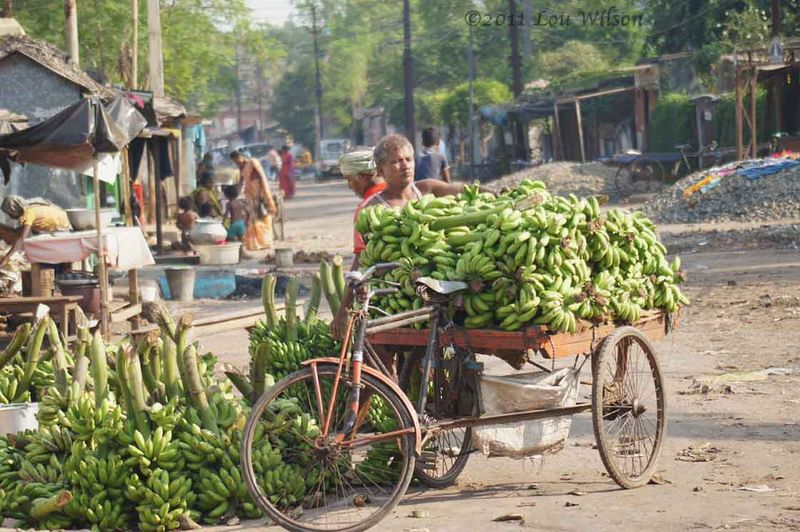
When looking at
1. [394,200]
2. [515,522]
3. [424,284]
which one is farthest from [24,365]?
[515,522]

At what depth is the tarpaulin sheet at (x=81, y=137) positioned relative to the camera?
446 inches

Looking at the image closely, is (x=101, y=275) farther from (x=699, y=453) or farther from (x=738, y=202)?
(x=738, y=202)

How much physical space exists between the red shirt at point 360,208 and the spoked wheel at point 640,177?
2666cm

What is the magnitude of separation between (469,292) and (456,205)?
27.2 inches

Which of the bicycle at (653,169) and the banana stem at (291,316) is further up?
the bicycle at (653,169)

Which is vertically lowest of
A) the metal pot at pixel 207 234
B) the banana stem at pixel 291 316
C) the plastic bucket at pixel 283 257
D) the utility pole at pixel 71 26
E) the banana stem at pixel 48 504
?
the banana stem at pixel 48 504

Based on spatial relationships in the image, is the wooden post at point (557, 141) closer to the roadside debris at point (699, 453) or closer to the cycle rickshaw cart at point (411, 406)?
the roadside debris at point (699, 453)

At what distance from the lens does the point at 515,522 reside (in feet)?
18.0

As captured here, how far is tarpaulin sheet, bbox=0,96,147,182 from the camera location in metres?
11.3

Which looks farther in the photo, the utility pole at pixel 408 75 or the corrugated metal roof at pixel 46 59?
the utility pole at pixel 408 75

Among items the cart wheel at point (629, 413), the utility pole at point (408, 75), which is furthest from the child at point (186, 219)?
the utility pole at point (408, 75)

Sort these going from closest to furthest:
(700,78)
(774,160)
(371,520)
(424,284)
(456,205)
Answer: (371,520) < (424,284) < (456,205) < (774,160) < (700,78)

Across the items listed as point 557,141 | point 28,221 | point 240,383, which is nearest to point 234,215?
point 28,221

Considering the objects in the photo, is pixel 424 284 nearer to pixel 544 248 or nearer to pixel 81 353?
pixel 544 248
